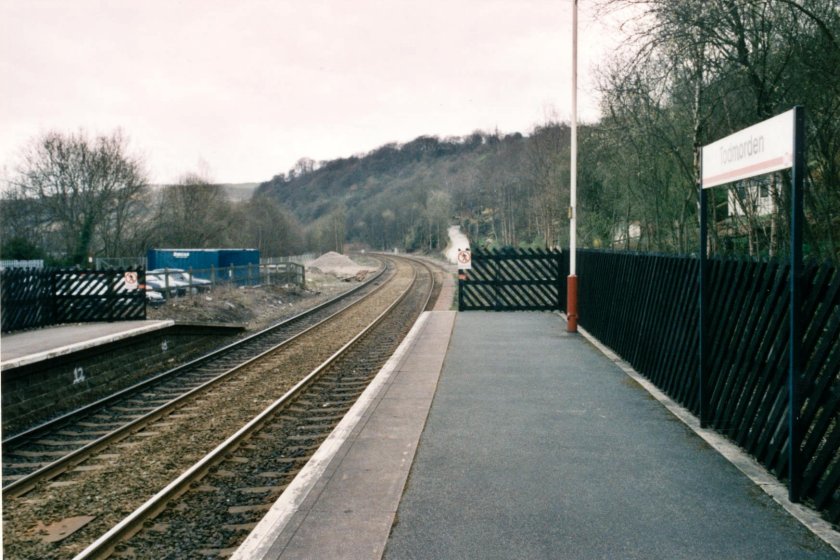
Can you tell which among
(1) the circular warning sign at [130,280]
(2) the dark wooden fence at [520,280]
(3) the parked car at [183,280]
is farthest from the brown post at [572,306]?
(3) the parked car at [183,280]

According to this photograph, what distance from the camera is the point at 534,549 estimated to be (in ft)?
12.7

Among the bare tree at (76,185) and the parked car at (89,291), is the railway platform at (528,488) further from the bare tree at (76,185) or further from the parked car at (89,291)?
the bare tree at (76,185)

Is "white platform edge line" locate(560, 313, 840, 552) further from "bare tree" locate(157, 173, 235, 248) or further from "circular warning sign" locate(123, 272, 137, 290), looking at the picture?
"bare tree" locate(157, 173, 235, 248)

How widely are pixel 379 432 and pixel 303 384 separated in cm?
470

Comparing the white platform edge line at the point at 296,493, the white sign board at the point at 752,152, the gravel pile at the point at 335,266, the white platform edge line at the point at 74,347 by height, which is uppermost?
the white sign board at the point at 752,152

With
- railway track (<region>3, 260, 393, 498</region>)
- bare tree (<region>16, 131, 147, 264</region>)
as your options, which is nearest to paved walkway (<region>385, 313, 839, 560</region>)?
railway track (<region>3, 260, 393, 498</region>)

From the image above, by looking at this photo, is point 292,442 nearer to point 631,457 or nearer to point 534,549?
point 631,457

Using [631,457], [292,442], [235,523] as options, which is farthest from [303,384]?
[631,457]

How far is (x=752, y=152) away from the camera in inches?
201

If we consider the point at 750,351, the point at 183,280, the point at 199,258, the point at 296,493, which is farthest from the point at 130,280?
the point at 199,258

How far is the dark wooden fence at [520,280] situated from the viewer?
58.1ft

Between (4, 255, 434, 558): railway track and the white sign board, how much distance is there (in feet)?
16.3

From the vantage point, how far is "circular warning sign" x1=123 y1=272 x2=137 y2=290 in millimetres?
17234

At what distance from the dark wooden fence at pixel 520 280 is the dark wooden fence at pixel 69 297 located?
9054 mm
